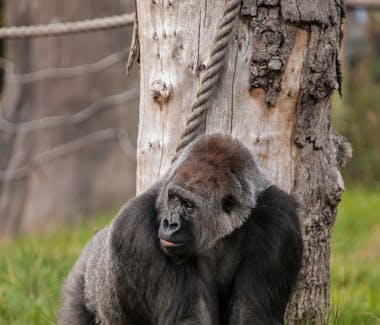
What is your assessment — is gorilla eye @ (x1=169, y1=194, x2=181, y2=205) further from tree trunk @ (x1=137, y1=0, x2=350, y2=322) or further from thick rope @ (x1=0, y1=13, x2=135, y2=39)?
thick rope @ (x1=0, y1=13, x2=135, y2=39)

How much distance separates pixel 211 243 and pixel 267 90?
28.6 inches

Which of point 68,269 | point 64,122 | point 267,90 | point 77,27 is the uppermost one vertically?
point 77,27

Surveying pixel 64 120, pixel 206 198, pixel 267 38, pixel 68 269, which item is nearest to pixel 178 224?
pixel 206 198

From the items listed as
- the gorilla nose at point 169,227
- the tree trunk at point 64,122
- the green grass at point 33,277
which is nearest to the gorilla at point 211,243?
the gorilla nose at point 169,227

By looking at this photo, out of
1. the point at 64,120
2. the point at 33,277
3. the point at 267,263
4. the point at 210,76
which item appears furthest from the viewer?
the point at 64,120

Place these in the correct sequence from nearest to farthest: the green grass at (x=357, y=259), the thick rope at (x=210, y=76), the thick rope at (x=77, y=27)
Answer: the thick rope at (x=210, y=76) → the green grass at (x=357, y=259) → the thick rope at (x=77, y=27)

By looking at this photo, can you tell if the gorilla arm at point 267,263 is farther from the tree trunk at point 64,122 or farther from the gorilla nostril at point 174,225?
the tree trunk at point 64,122

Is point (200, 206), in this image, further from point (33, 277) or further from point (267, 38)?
point (33, 277)

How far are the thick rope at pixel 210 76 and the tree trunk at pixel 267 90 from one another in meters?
0.05

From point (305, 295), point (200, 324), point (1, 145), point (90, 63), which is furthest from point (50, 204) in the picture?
point (200, 324)

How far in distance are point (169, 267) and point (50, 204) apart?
486cm

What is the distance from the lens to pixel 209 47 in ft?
11.2

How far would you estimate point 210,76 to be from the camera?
11.1 feet

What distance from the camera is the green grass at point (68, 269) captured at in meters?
4.14
